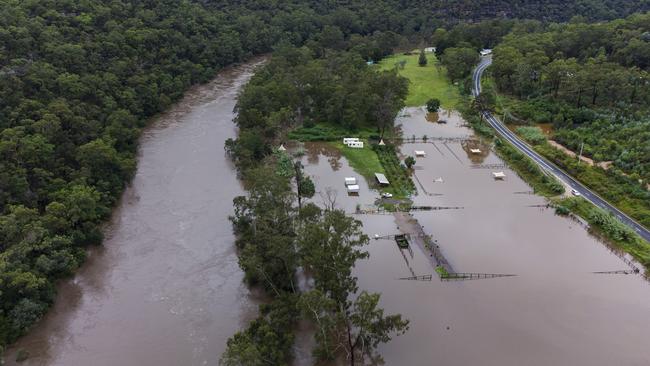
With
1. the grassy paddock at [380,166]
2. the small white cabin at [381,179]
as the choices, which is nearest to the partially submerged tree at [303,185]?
the grassy paddock at [380,166]

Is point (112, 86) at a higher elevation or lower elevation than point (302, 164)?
higher

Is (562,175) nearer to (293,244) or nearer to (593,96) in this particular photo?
(593,96)

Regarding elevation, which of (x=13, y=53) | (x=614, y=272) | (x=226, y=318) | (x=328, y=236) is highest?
(x=13, y=53)

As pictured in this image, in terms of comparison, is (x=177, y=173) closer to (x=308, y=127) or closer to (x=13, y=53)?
(x=308, y=127)

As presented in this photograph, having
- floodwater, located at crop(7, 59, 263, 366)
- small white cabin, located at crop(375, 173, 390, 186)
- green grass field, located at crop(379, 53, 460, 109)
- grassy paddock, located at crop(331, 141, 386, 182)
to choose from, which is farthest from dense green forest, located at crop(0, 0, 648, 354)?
small white cabin, located at crop(375, 173, 390, 186)

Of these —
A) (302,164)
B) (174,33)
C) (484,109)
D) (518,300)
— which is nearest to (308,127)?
(302,164)

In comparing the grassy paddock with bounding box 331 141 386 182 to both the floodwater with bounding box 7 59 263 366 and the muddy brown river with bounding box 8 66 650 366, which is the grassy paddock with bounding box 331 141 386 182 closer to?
the muddy brown river with bounding box 8 66 650 366
